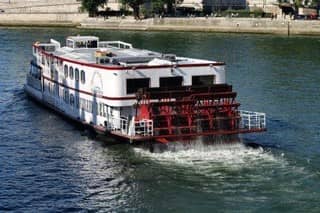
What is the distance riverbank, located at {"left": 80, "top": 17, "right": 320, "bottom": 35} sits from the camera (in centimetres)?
11444

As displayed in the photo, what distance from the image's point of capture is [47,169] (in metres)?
34.1

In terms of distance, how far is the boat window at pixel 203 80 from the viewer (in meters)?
39.5

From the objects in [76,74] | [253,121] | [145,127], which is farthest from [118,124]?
[253,121]

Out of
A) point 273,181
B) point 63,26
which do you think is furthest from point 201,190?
point 63,26

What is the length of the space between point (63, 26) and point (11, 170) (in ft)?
364

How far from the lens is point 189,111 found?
37188 mm

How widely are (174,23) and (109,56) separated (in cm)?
8544

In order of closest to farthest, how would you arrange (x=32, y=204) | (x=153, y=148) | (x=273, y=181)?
1. (x=32, y=204)
2. (x=273, y=181)
3. (x=153, y=148)

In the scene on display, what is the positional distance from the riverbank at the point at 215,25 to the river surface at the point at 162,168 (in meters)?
60.8

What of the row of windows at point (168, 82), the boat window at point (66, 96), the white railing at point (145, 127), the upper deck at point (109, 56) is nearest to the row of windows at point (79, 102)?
the boat window at point (66, 96)

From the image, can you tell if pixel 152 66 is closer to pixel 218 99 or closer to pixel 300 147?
pixel 218 99

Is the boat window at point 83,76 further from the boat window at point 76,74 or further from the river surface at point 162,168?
the river surface at point 162,168

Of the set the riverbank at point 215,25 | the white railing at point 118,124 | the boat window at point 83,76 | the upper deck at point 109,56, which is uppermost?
the upper deck at point 109,56

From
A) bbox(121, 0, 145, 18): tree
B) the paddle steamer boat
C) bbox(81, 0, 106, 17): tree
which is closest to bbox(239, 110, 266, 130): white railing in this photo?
the paddle steamer boat
